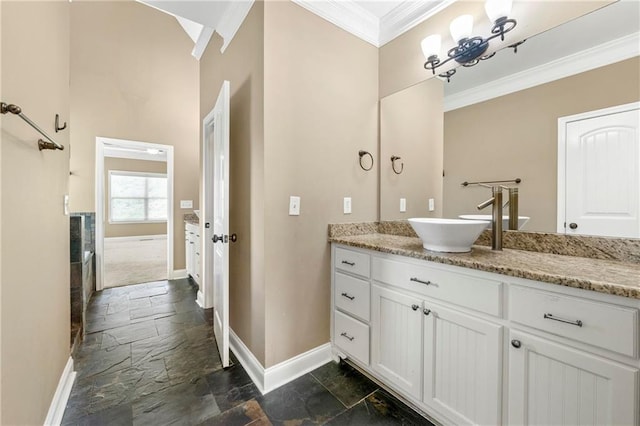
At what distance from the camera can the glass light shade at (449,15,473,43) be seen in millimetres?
1630

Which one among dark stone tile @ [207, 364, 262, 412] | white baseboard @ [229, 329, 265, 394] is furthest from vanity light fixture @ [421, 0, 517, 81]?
dark stone tile @ [207, 364, 262, 412]

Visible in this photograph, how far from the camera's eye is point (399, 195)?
2234 mm

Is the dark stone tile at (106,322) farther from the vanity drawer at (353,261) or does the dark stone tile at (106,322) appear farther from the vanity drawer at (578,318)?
the vanity drawer at (578,318)

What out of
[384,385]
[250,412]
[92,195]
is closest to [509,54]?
[384,385]

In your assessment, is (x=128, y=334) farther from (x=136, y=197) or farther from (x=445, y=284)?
(x=136, y=197)

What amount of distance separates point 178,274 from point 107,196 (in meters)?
5.49

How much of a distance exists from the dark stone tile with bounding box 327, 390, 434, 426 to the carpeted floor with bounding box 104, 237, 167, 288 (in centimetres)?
370

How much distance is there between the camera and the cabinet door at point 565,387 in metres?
0.86

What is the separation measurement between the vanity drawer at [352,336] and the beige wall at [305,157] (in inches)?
4.4

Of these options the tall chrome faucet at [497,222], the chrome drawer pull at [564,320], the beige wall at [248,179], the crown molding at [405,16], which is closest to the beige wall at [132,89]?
the beige wall at [248,179]

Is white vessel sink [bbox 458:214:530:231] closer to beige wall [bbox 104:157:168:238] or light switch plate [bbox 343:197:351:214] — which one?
light switch plate [bbox 343:197:351:214]

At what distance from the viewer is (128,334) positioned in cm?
236

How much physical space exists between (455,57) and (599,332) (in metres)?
1.65

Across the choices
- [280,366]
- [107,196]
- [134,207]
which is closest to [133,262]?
[107,196]
